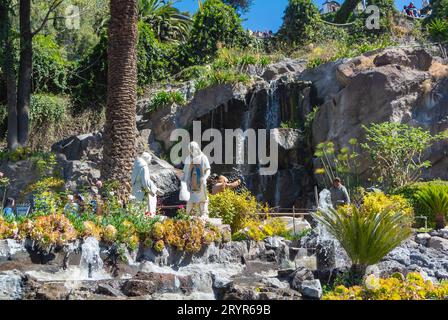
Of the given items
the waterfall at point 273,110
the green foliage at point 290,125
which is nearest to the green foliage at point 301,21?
the waterfall at point 273,110

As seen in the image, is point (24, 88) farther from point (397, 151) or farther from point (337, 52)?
point (397, 151)

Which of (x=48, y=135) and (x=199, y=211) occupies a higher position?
(x=48, y=135)

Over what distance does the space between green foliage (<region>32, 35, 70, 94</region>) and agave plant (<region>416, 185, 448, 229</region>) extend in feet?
52.3

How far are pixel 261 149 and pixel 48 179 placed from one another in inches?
253

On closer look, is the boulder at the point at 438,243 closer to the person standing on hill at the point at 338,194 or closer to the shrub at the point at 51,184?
the person standing on hill at the point at 338,194

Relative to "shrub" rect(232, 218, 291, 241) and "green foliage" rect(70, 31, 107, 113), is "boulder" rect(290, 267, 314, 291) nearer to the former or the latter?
"shrub" rect(232, 218, 291, 241)

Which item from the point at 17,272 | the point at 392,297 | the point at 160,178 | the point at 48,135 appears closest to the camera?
the point at 392,297

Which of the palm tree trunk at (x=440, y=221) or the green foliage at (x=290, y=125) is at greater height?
the green foliage at (x=290, y=125)

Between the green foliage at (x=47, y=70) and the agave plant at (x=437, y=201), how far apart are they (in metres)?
16.0

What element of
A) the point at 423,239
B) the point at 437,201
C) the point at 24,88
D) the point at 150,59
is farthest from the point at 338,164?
the point at 150,59

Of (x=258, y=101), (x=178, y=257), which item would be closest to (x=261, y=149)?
(x=258, y=101)

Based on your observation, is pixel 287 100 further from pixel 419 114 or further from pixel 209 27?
pixel 209 27

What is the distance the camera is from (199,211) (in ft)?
44.8

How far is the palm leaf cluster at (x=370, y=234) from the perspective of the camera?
10.0 meters
